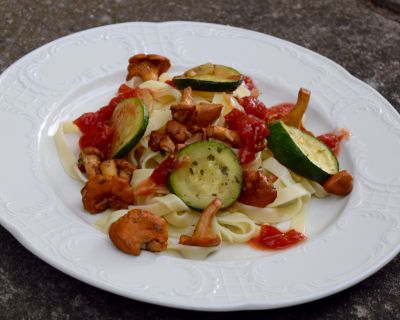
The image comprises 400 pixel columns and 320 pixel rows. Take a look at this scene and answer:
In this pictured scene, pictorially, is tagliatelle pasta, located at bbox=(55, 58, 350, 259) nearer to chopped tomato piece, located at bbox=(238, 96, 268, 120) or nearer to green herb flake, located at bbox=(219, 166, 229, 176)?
chopped tomato piece, located at bbox=(238, 96, 268, 120)

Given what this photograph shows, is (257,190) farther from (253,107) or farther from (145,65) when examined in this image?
(145,65)

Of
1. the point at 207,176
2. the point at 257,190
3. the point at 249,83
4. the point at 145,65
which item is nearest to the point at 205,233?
the point at 207,176

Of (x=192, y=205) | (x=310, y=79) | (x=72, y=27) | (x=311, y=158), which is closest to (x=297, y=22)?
(x=310, y=79)

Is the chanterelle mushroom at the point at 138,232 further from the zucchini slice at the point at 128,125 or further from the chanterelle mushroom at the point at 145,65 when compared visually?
the chanterelle mushroom at the point at 145,65

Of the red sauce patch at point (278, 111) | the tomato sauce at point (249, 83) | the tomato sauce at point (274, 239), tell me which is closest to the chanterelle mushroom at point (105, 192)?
the tomato sauce at point (274, 239)

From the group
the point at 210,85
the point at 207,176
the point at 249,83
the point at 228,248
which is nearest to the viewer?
the point at 228,248

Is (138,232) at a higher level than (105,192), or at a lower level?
higher
